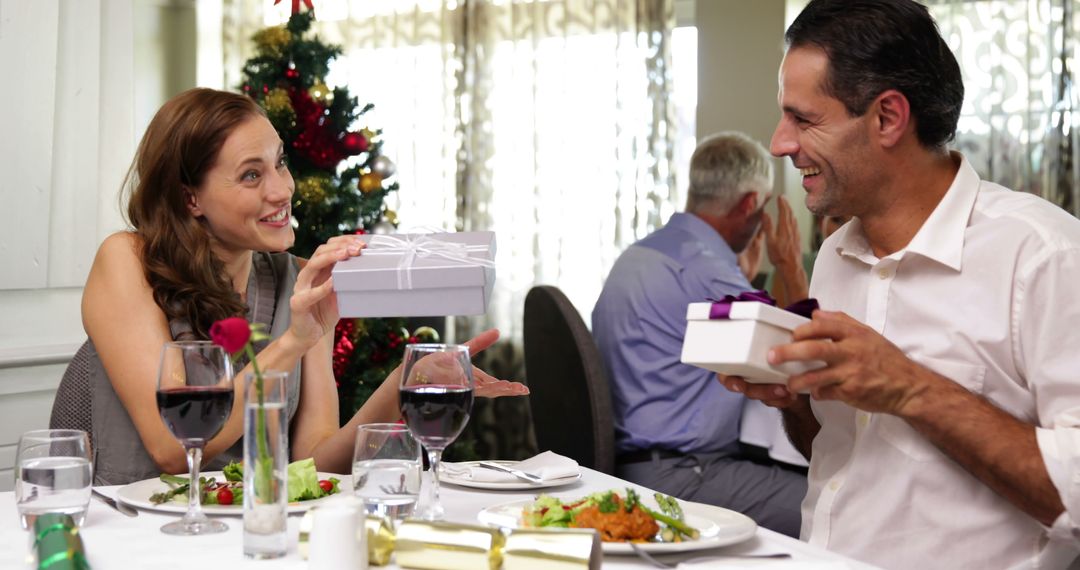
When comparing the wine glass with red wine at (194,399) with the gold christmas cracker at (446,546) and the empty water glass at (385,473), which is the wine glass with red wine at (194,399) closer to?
the empty water glass at (385,473)

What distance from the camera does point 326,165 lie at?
4.15 m

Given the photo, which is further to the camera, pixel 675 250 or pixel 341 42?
pixel 341 42

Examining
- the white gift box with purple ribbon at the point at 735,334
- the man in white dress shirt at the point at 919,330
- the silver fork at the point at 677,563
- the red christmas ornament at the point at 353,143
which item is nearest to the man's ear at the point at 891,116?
the man in white dress shirt at the point at 919,330

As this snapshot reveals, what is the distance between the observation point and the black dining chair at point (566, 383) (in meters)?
2.77

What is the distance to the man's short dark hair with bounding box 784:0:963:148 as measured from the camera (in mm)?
1616

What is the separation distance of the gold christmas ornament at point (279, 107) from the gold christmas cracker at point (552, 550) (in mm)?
3271

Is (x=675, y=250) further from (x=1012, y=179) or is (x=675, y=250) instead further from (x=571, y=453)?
(x=1012, y=179)

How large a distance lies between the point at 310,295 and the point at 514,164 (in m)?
3.69

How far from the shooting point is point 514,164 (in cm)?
525

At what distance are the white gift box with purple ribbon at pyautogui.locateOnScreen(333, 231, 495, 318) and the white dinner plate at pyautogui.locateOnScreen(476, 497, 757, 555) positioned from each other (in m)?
0.24

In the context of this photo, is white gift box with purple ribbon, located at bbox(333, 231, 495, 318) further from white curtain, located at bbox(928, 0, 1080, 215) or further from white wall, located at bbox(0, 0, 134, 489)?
white curtain, located at bbox(928, 0, 1080, 215)

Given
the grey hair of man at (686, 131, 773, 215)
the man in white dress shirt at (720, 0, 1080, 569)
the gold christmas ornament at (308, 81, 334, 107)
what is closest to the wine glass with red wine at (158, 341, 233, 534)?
the man in white dress shirt at (720, 0, 1080, 569)

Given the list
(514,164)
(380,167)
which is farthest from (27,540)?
(514,164)

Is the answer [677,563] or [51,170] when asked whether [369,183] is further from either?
[677,563]
